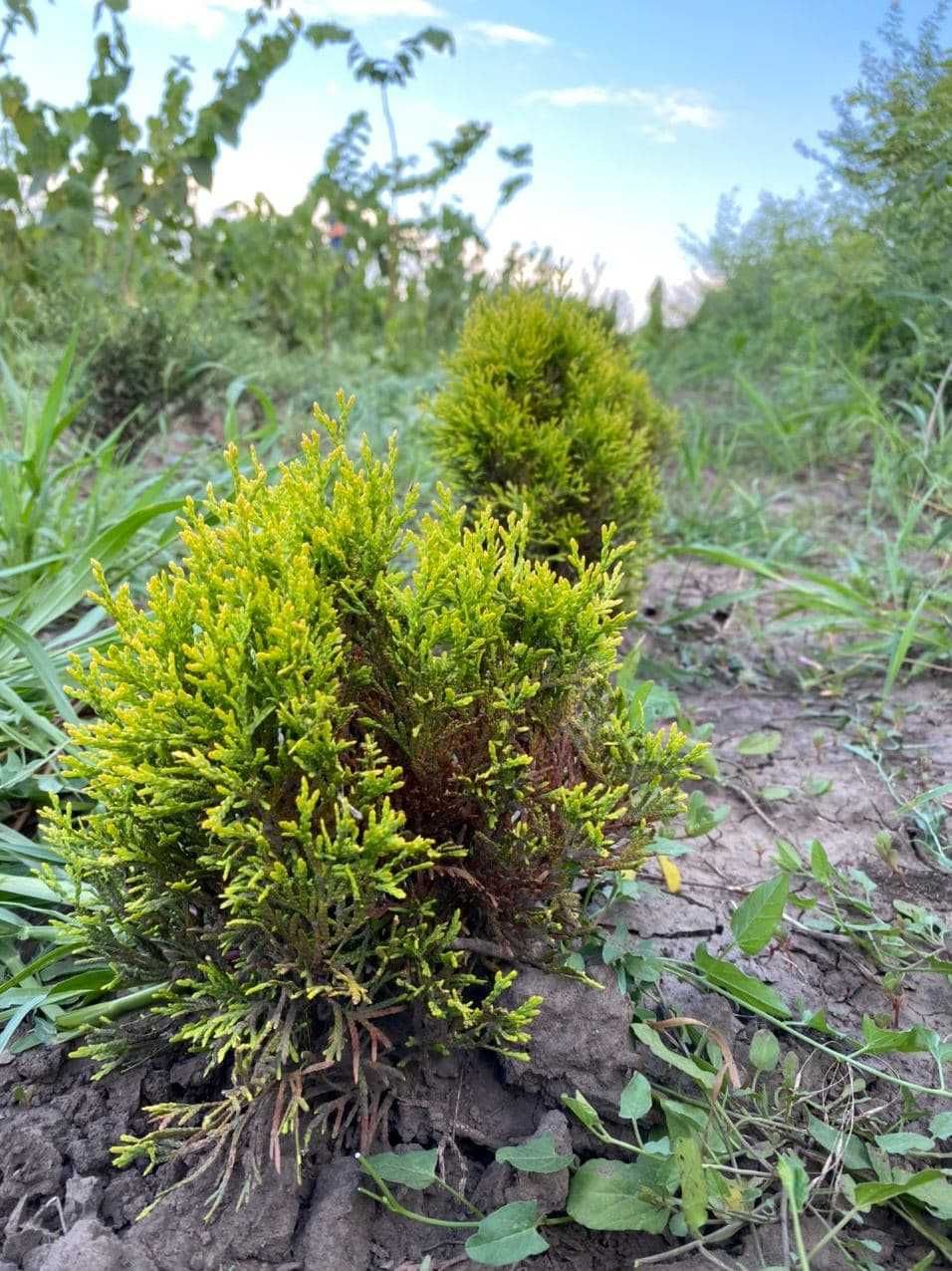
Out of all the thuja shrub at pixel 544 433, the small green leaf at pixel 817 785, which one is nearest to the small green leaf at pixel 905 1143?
the small green leaf at pixel 817 785

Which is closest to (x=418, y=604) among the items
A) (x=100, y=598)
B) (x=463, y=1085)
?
(x=100, y=598)

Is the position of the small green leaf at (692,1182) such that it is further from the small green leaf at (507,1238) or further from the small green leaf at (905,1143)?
the small green leaf at (905,1143)

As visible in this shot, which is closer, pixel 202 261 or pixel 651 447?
pixel 651 447

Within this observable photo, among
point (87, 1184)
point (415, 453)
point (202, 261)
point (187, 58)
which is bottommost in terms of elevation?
point (87, 1184)

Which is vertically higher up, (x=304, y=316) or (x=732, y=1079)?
(x=304, y=316)

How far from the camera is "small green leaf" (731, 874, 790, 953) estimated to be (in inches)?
73.5

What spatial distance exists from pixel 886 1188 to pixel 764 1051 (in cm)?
31

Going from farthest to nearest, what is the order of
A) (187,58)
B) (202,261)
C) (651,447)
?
(202,261) < (187,58) < (651,447)

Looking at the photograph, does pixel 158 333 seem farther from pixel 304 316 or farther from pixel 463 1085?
pixel 463 1085

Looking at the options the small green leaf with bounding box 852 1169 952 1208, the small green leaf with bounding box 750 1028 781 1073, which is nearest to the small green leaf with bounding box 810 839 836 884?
the small green leaf with bounding box 750 1028 781 1073

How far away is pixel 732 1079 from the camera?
5.75 ft

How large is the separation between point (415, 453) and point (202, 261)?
454 cm

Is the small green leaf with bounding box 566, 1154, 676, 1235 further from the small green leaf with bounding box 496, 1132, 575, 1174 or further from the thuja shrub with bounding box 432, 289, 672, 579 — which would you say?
the thuja shrub with bounding box 432, 289, 672, 579

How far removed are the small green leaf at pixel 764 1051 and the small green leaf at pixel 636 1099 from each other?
25 centimetres
